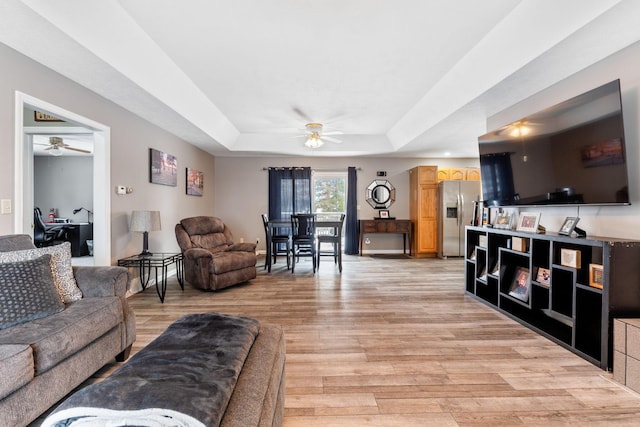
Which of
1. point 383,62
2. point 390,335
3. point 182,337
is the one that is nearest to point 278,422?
point 182,337

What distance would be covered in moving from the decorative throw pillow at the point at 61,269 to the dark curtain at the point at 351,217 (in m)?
5.27

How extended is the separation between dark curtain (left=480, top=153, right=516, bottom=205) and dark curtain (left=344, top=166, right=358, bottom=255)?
3530 mm

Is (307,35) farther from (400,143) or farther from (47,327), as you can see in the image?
(400,143)

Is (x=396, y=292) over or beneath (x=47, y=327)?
beneath

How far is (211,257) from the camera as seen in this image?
372cm

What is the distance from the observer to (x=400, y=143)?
5.63 metres

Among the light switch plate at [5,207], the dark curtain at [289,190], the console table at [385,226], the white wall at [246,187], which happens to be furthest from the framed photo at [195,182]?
the console table at [385,226]

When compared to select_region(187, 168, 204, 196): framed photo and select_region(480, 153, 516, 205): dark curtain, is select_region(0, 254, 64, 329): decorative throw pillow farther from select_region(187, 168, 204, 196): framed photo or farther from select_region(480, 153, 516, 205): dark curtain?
select_region(480, 153, 516, 205): dark curtain

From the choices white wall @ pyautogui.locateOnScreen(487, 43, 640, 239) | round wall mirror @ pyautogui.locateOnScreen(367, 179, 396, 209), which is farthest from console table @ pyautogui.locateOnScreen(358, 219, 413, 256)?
white wall @ pyautogui.locateOnScreen(487, 43, 640, 239)

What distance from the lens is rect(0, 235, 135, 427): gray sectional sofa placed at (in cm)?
127

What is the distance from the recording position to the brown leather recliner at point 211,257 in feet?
12.1

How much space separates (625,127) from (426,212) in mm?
4377

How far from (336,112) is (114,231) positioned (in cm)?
341

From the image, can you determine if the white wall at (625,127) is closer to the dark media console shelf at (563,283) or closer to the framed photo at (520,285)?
the dark media console shelf at (563,283)
